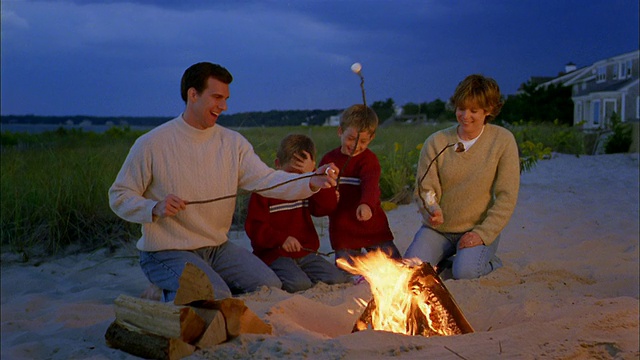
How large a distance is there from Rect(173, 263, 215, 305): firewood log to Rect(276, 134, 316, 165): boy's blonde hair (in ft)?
5.52

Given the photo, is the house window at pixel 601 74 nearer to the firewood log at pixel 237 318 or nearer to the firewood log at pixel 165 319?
the firewood log at pixel 237 318

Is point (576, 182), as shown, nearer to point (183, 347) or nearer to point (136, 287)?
point (136, 287)

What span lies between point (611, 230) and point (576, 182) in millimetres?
3084

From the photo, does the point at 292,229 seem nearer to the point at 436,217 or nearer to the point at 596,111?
the point at 436,217

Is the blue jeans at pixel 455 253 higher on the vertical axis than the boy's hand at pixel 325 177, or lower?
lower

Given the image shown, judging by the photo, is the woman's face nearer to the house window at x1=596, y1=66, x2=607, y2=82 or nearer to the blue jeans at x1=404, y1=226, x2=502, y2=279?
the blue jeans at x1=404, y1=226, x2=502, y2=279

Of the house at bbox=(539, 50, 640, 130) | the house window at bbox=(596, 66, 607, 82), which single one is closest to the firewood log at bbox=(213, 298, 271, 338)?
the house at bbox=(539, 50, 640, 130)

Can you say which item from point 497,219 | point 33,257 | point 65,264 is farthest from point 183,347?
point 33,257

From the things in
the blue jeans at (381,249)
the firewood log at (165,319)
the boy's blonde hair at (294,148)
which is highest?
the boy's blonde hair at (294,148)

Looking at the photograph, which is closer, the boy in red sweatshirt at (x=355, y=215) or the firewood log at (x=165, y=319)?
the firewood log at (x=165, y=319)

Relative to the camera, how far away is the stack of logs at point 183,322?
2.91m

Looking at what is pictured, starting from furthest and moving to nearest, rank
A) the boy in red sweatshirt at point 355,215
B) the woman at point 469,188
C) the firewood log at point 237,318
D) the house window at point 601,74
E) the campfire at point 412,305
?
the house window at point 601,74 < the boy in red sweatshirt at point 355,215 < the woman at point 469,188 < the campfire at point 412,305 < the firewood log at point 237,318

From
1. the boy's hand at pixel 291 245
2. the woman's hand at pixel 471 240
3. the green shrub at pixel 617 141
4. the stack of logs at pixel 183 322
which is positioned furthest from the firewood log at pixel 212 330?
the green shrub at pixel 617 141

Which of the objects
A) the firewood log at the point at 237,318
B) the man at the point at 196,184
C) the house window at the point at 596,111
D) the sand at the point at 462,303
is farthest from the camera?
the house window at the point at 596,111
